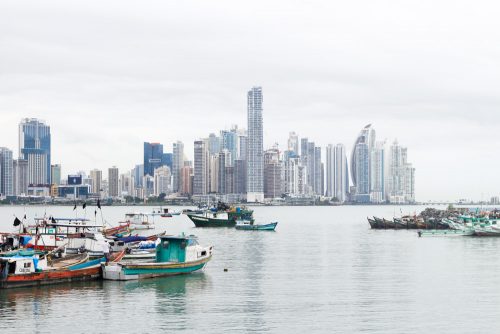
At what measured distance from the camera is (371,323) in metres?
34.5

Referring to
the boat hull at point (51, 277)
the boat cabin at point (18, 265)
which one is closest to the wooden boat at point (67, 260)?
the boat hull at point (51, 277)

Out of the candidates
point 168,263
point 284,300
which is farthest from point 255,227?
point 284,300

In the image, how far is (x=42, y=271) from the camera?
4375 centimetres

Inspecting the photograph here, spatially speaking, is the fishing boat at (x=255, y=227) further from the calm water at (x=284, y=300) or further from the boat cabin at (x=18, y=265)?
the boat cabin at (x=18, y=265)

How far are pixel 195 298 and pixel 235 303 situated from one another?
267 cm

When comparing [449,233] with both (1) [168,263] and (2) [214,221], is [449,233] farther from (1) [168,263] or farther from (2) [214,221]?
(1) [168,263]

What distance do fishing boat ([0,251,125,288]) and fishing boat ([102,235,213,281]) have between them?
3.79 ft

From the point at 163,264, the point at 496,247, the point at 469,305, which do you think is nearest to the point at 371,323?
the point at 469,305

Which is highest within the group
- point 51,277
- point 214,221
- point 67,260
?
point 214,221

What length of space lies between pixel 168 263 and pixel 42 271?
27.1 ft

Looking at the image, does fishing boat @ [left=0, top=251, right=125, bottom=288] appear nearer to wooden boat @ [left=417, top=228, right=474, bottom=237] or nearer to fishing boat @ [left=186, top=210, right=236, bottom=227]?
wooden boat @ [left=417, top=228, right=474, bottom=237]

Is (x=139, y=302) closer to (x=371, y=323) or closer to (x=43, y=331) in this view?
(x=43, y=331)

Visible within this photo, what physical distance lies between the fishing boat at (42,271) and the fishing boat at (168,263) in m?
1.16

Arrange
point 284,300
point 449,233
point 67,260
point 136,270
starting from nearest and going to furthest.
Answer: point 284,300
point 136,270
point 67,260
point 449,233
